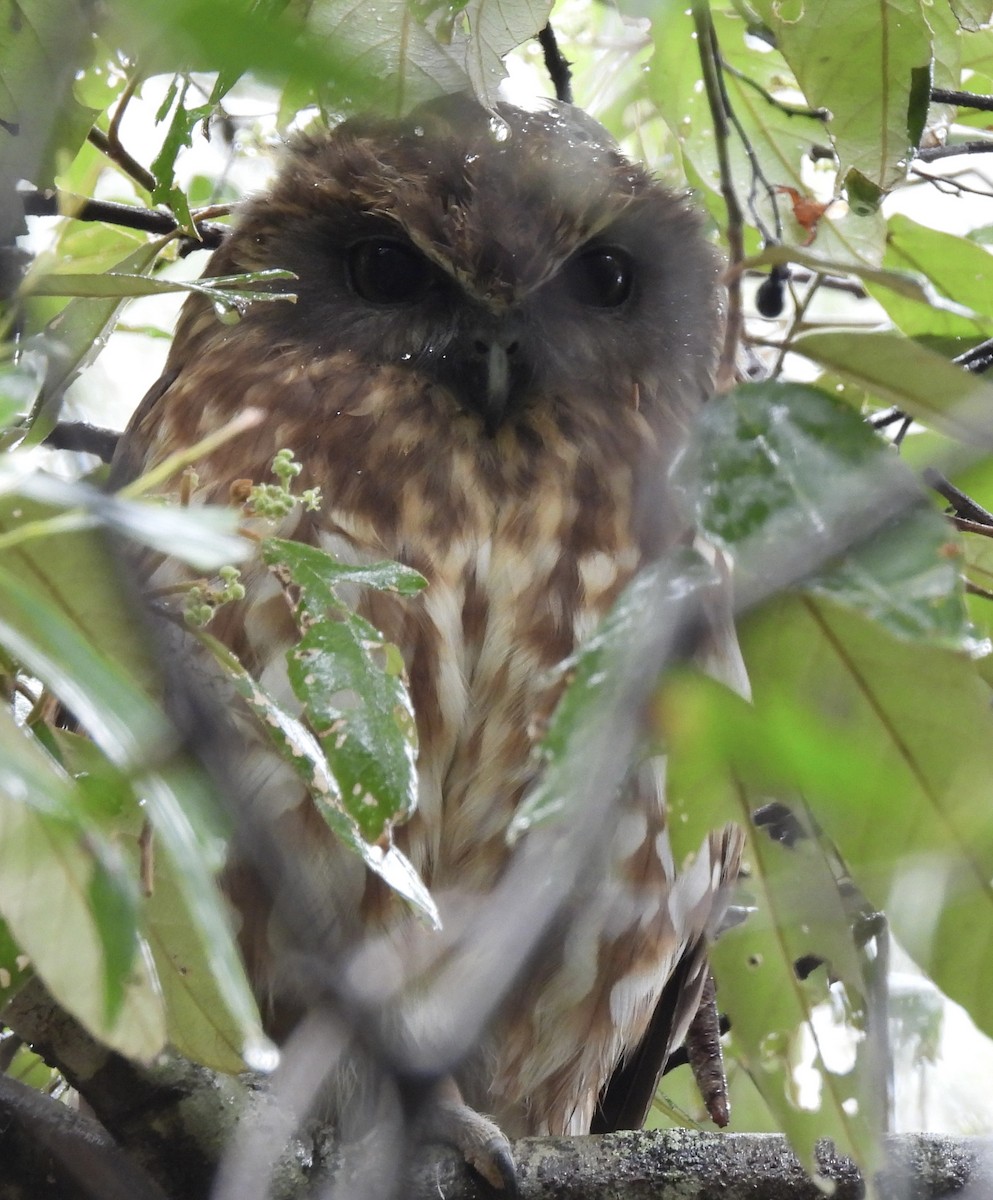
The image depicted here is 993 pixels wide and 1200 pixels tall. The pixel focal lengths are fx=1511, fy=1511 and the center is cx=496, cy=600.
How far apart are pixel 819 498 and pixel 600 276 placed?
139 cm

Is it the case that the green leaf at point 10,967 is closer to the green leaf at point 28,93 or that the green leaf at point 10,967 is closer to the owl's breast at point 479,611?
the green leaf at point 28,93

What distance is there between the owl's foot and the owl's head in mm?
868

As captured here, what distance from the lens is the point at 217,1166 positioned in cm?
148

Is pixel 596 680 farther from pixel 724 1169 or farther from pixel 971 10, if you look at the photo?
pixel 971 10

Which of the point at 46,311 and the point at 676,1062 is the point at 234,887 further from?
the point at 676,1062

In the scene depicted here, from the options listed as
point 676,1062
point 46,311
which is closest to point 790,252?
point 46,311

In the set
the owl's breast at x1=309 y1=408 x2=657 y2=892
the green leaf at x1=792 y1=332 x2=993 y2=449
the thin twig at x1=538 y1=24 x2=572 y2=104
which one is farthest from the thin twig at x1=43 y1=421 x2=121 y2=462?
the green leaf at x1=792 y1=332 x2=993 y2=449

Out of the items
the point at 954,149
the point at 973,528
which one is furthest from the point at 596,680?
the point at 954,149

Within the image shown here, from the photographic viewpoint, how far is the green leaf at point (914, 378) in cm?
99

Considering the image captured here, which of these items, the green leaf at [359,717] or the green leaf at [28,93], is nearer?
the green leaf at [359,717]

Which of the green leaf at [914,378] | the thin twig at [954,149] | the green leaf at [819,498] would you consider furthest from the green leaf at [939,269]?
the green leaf at [819,498]

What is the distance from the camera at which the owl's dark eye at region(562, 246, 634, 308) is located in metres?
2.18

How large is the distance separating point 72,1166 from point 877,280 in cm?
113

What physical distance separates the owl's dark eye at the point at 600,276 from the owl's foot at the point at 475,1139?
111 cm
